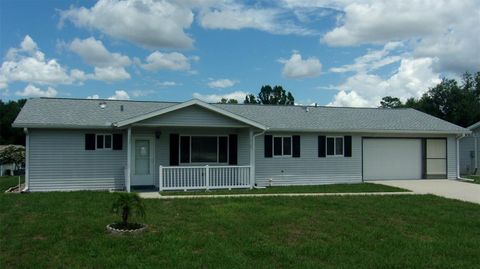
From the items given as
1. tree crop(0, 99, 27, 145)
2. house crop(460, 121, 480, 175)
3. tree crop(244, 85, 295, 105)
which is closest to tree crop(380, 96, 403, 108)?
tree crop(244, 85, 295, 105)

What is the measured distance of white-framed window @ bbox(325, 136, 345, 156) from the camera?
63.2 feet

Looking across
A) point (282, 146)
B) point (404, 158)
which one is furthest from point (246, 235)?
point (404, 158)

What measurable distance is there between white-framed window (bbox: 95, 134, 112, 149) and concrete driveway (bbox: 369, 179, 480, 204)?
10.9 metres

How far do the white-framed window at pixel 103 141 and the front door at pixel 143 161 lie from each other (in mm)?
916

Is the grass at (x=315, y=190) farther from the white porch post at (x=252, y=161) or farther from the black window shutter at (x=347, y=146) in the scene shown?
the black window shutter at (x=347, y=146)

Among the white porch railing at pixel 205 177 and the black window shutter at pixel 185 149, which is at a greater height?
the black window shutter at pixel 185 149

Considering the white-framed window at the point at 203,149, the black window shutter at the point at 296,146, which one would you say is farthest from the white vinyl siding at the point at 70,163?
the black window shutter at the point at 296,146

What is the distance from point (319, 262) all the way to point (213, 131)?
1112cm

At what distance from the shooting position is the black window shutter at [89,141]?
16344 millimetres

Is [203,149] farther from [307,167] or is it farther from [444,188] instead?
[444,188]

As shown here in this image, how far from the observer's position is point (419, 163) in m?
20.9

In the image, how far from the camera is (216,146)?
17.9m

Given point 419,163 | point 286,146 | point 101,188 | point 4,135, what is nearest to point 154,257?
point 101,188

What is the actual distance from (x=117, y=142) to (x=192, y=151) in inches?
110
